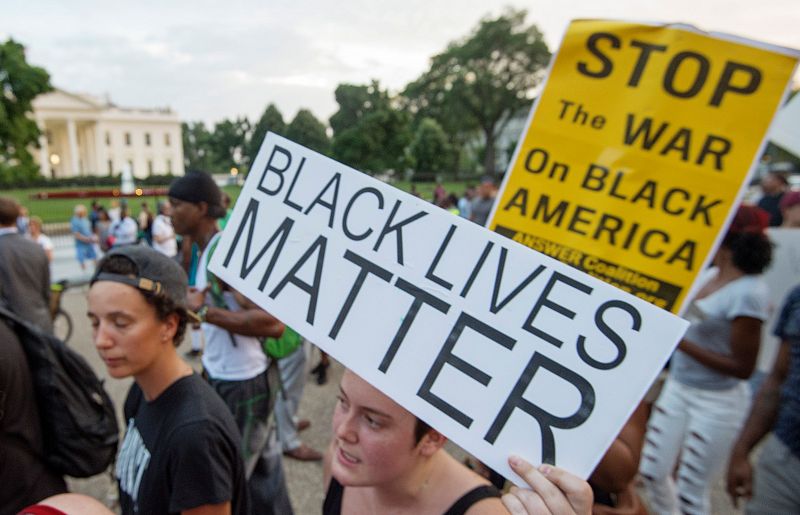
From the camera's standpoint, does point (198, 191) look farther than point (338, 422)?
Yes

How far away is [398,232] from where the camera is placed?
1165 millimetres

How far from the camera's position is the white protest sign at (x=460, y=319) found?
0.95m

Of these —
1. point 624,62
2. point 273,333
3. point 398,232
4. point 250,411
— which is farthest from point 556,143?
point 250,411

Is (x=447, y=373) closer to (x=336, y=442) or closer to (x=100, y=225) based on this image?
(x=336, y=442)

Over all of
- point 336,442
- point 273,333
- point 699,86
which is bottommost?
point 273,333

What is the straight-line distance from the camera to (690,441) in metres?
2.54

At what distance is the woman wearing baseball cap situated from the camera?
1.42 meters

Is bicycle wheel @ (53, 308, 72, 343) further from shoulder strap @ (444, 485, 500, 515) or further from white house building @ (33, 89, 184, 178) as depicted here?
white house building @ (33, 89, 184, 178)

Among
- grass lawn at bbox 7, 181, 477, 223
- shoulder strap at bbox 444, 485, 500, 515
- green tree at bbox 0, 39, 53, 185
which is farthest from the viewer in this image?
green tree at bbox 0, 39, 53, 185

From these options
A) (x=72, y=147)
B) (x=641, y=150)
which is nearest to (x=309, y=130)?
(x=641, y=150)

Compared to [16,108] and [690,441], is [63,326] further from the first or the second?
[16,108]

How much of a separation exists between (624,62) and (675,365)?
5.75 ft

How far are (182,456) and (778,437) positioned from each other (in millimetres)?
2406

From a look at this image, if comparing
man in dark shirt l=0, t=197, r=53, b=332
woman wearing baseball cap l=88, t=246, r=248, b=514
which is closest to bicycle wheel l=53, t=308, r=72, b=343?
man in dark shirt l=0, t=197, r=53, b=332
